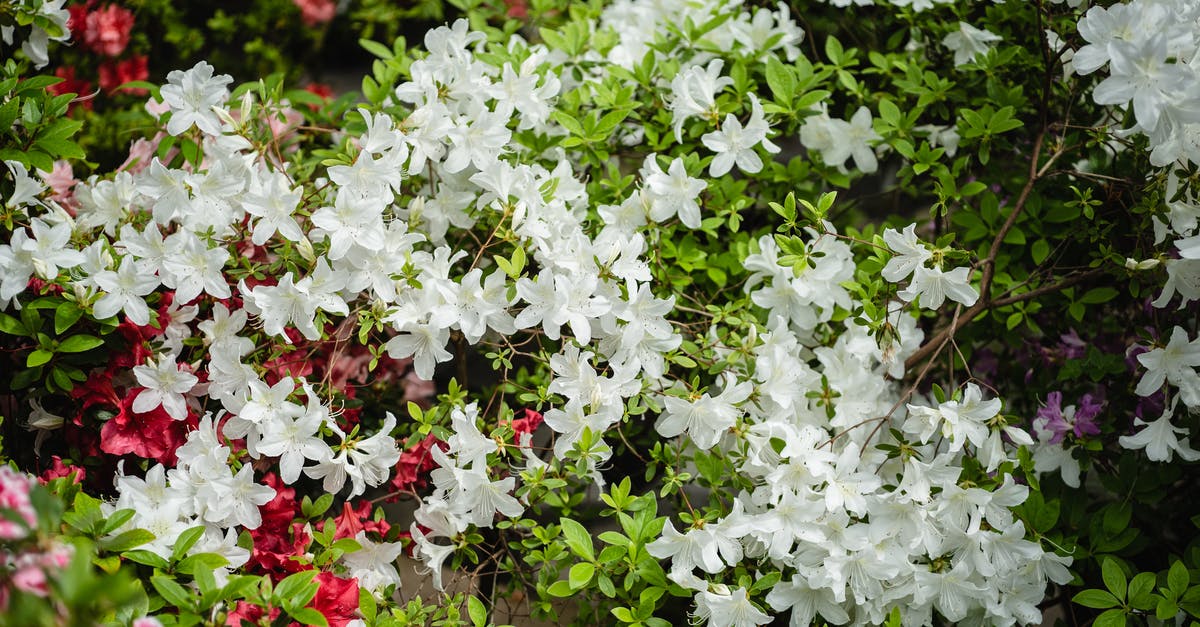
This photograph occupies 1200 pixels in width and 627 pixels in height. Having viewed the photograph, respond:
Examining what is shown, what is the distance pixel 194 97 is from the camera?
1.86 m

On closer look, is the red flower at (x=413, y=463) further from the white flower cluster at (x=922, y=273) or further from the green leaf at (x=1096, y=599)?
the green leaf at (x=1096, y=599)

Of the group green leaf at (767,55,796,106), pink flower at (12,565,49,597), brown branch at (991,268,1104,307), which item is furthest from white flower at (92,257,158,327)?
brown branch at (991,268,1104,307)

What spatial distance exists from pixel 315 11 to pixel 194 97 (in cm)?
231

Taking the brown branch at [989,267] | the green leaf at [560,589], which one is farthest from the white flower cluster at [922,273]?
the green leaf at [560,589]

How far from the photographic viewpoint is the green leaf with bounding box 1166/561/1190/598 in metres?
1.72

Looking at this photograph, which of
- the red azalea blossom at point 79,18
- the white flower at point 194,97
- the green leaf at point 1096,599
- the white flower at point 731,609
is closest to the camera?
the white flower at point 731,609

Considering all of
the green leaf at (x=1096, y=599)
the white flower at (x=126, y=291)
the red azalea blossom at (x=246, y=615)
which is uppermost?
the white flower at (x=126, y=291)

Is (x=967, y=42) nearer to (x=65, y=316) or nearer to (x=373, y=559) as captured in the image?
(x=373, y=559)

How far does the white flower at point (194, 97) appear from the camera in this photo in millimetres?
1839

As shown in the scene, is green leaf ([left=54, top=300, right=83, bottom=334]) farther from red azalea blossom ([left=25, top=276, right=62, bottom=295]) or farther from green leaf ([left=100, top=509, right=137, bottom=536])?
green leaf ([left=100, top=509, right=137, bottom=536])

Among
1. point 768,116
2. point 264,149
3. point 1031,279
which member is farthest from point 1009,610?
point 264,149

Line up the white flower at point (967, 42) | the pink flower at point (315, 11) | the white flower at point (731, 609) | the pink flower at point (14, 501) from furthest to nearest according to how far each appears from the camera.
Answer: the pink flower at point (315, 11), the white flower at point (967, 42), the white flower at point (731, 609), the pink flower at point (14, 501)

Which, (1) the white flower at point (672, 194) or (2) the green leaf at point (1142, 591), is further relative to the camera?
(1) the white flower at point (672, 194)

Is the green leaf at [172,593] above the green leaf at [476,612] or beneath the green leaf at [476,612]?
above
